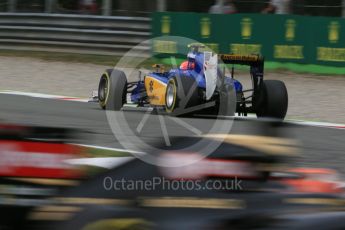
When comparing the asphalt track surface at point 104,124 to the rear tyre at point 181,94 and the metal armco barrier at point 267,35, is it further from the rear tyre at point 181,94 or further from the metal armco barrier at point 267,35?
the metal armco barrier at point 267,35

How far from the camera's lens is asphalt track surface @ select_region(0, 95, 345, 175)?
7.82 meters

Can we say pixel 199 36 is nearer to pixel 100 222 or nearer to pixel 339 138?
pixel 339 138

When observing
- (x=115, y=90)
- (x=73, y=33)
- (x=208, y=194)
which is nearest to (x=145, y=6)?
(x=73, y=33)

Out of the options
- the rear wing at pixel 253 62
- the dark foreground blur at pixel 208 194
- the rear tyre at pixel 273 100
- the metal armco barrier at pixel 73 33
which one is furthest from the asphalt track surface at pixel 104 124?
the metal armco barrier at pixel 73 33

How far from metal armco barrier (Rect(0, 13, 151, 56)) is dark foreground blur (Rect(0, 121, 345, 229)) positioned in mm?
13978

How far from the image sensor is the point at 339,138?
923 centimetres

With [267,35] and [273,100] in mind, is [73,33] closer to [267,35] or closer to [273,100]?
[267,35]

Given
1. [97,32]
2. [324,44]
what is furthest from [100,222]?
[97,32]

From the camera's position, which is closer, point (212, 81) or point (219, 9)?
point (212, 81)

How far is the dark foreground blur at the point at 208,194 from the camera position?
334cm

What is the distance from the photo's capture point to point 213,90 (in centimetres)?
1016

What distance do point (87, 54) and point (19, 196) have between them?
15336mm

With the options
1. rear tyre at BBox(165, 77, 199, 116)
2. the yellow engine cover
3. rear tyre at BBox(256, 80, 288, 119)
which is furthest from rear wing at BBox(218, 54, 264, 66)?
the yellow engine cover

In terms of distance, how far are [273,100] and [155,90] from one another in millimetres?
1665
